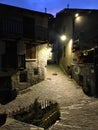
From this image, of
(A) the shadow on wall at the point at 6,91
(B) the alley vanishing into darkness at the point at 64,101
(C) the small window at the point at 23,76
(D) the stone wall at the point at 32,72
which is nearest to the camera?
(B) the alley vanishing into darkness at the point at 64,101

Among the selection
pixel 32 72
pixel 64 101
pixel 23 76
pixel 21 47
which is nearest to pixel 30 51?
pixel 21 47

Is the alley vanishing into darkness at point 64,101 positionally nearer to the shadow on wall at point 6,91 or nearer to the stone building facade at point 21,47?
Result: the shadow on wall at point 6,91

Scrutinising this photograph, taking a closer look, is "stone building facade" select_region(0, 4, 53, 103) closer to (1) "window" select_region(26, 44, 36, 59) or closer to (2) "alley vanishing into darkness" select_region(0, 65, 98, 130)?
(1) "window" select_region(26, 44, 36, 59)

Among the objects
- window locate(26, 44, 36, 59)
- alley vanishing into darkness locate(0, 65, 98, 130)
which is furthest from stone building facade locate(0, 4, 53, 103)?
alley vanishing into darkness locate(0, 65, 98, 130)

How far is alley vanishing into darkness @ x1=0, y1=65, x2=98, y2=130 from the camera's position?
1373 cm

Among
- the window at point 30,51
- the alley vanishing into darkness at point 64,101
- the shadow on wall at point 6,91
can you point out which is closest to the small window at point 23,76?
the alley vanishing into darkness at point 64,101

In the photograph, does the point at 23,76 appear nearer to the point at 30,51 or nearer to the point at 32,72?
the point at 32,72

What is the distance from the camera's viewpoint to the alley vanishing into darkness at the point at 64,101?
13734mm

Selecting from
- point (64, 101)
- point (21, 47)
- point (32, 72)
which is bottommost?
point (64, 101)

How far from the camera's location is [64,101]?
19.9m

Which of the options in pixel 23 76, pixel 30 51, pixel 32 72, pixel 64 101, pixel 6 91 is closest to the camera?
pixel 64 101

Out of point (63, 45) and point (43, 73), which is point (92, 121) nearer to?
point (43, 73)

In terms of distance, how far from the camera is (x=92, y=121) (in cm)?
1437

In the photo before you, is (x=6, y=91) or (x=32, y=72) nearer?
(x=6, y=91)
